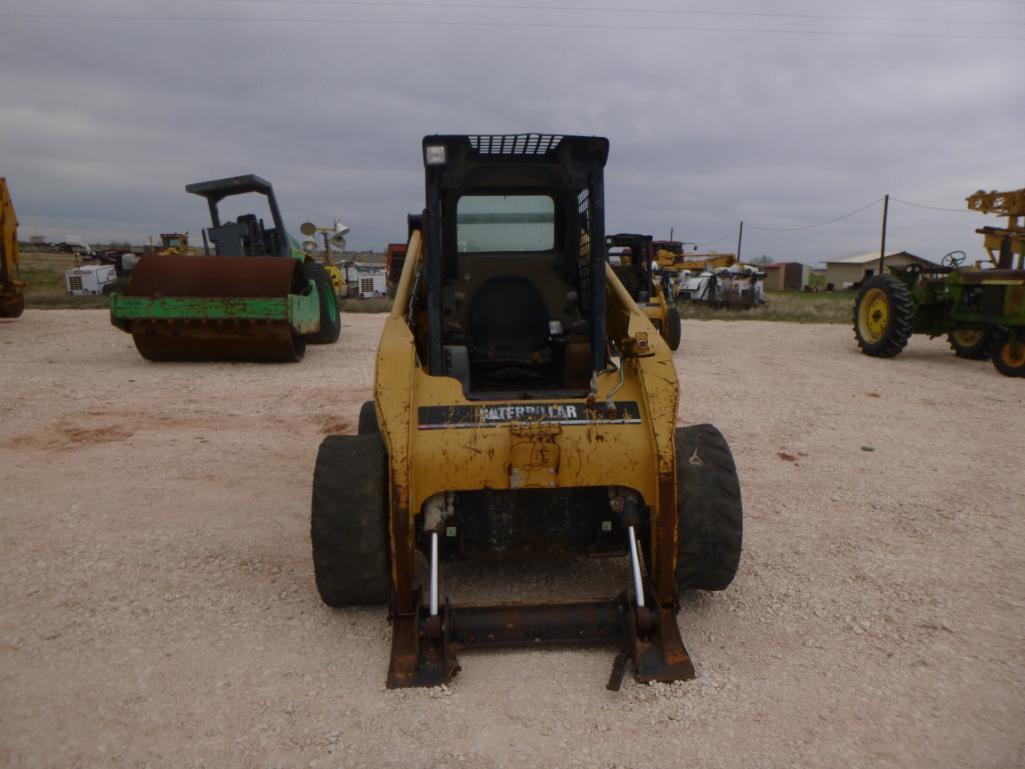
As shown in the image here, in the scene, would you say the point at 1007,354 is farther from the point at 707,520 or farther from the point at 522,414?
the point at 522,414

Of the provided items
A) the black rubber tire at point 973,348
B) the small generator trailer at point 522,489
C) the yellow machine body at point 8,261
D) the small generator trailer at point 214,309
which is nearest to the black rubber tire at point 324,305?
the small generator trailer at point 214,309

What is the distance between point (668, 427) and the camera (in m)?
3.36

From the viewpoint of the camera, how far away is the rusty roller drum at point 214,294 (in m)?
9.80

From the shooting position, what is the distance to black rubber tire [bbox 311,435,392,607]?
131 inches

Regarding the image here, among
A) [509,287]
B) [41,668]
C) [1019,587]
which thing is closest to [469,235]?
[509,287]

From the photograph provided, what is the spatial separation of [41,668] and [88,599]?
0.64m

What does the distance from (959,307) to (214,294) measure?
10.8m

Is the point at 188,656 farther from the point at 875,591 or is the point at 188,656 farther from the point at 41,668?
the point at 875,591

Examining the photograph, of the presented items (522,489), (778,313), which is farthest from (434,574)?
(778,313)

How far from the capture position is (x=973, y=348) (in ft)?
41.3

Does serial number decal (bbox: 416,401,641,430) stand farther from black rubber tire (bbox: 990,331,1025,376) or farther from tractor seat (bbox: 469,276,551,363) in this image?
black rubber tire (bbox: 990,331,1025,376)

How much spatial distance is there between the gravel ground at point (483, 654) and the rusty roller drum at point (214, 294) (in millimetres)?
3007

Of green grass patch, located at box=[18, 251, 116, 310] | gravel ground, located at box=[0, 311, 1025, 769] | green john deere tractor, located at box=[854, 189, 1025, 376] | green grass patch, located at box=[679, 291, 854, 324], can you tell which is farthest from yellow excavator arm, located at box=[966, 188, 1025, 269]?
green grass patch, located at box=[18, 251, 116, 310]

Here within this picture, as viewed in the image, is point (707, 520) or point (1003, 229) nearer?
point (707, 520)
